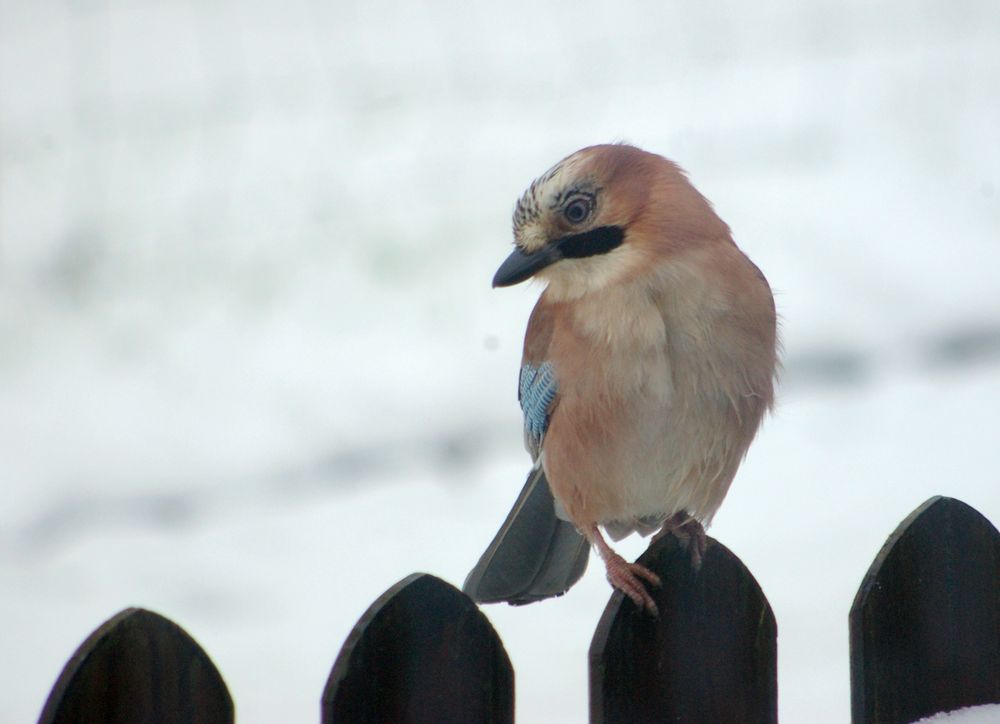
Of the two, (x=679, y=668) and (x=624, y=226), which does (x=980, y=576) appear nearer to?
(x=679, y=668)

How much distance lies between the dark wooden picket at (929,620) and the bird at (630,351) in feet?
1.37

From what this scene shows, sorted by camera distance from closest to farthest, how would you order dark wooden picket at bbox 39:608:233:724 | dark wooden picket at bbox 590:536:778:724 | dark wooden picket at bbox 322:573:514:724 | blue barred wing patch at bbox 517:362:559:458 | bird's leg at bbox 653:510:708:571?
dark wooden picket at bbox 39:608:233:724
dark wooden picket at bbox 322:573:514:724
dark wooden picket at bbox 590:536:778:724
bird's leg at bbox 653:510:708:571
blue barred wing patch at bbox 517:362:559:458

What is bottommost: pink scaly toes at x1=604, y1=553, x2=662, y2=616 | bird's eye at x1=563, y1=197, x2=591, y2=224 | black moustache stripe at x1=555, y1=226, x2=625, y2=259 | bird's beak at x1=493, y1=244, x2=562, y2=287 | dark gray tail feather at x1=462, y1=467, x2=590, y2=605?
pink scaly toes at x1=604, y1=553, x2=662, y2=616

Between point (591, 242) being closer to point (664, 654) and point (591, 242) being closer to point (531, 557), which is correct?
point (531, 557)

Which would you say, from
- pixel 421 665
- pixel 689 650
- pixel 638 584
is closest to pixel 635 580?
pixel 638 584

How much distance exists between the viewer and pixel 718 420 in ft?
8.04

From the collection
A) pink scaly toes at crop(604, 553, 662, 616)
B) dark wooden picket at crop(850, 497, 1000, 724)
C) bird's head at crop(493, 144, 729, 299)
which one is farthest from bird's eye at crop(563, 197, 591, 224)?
dark wooden picket at crop(850, 497, 1000, 724)

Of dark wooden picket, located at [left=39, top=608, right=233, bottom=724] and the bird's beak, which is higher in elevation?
the bird's beak

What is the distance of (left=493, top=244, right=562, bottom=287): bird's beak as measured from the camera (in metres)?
2.41

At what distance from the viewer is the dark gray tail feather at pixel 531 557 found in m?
2.62

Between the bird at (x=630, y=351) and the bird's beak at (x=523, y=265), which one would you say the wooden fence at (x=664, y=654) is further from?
the bird's beak at (x=523, y=265)

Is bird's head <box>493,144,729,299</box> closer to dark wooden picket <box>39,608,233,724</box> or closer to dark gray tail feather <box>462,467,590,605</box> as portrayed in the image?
dark gray tail feather <box>462,467,590,605</box>

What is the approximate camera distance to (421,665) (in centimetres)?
170

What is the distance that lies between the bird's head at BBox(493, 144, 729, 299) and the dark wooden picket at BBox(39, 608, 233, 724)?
1.05 meters
